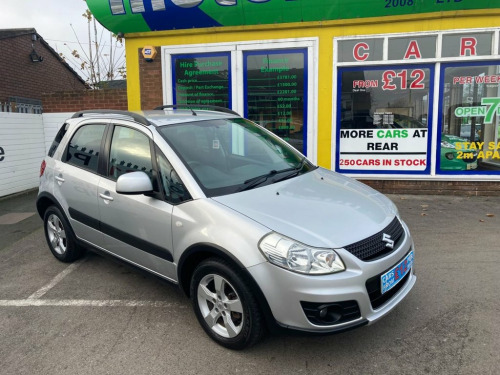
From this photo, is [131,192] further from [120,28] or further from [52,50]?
[52,50]

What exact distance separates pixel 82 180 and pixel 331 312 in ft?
8.95

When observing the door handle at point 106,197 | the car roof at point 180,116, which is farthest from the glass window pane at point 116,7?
the door handle at point 106,197

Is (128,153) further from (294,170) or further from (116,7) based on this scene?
(116,7)

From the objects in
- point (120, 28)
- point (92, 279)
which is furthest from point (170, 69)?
point (92, 279)

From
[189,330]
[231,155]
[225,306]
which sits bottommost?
[189,330]

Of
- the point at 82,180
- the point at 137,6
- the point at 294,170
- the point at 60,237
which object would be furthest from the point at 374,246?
the point at 137,6

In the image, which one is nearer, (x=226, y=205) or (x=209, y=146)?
(x=226, y=205)

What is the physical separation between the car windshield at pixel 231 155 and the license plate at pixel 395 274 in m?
1.15

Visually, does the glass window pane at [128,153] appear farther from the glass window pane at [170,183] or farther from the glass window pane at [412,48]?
the glass window pane at [412,48]

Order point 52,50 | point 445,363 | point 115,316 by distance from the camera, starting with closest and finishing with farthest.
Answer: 1. point 445,363
2. point 115,316
3. point 52,50

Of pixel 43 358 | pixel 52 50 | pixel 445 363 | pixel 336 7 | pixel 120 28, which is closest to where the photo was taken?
pixel 445 363

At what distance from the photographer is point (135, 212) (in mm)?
3352

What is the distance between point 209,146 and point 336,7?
4.95m

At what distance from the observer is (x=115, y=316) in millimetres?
3484
